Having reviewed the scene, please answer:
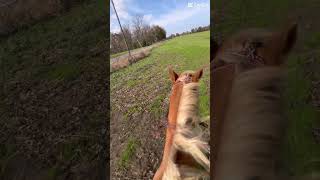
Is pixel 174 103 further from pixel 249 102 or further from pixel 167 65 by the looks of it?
pixel 249 102

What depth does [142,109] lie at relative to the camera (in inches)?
141

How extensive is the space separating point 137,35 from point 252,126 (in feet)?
3.66

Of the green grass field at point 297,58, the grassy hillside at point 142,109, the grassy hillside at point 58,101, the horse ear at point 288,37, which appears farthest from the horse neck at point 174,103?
the grassy hillside at point 58,101

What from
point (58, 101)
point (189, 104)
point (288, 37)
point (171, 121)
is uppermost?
point (288, 37)

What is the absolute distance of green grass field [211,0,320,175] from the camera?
336 centimetres

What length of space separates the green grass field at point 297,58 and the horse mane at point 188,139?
18.1 inches

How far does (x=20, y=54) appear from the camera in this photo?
17.4 feet

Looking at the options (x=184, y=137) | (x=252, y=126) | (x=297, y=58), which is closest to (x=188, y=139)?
(x=184, y=137)

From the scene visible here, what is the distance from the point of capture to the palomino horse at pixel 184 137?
3.10 m

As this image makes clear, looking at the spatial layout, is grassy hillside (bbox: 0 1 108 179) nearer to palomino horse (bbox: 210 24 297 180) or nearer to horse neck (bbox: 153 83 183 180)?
horse neck (bbox: 153 83 183 180)

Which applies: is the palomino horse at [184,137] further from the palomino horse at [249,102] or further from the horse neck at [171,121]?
the palomino horse at [249,102]

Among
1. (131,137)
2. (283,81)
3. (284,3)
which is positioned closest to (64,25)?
(131,137)

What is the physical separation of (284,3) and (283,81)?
0.75 meters

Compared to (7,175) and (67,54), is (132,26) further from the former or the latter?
(7,175)
